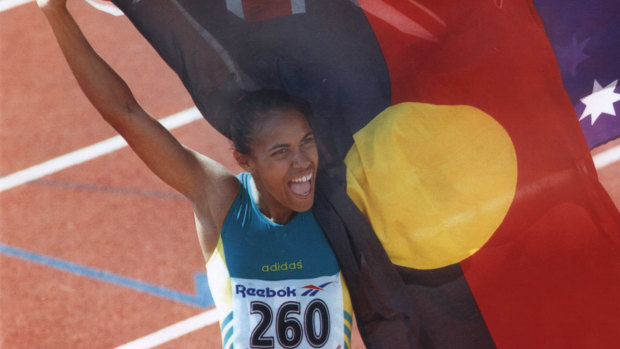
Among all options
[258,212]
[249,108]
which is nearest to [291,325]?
[258,212]

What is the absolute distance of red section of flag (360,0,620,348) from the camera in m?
3.09

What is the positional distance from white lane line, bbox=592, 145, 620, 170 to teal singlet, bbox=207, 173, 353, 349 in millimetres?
2628

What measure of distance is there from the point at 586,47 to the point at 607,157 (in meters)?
2.33

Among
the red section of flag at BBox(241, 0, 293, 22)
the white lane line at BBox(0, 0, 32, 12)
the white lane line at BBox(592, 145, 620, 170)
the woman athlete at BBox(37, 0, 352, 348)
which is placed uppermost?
the white lane line at BBox(0, 0, 32, 12)

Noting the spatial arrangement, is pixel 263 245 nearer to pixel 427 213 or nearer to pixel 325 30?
pixel 427 213

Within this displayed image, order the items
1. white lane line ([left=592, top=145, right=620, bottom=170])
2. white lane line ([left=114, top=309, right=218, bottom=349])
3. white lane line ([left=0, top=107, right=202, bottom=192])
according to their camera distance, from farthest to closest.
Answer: white lane line ([left=0, top=107, right=202, bottom=192]) < white lane line ([left=592, top=145, right=620, bottom=170]) < white lane line ([left=114, top=309, right=218, bottom=349])

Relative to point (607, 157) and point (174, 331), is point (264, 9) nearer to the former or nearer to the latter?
point (174, 331)

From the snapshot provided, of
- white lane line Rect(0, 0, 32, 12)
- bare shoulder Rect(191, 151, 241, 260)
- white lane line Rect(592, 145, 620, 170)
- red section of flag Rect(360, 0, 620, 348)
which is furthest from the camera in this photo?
white lane line Rect(0, 0, 32, 12)

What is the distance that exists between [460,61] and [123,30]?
3.57 m

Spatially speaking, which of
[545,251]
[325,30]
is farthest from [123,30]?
[545,251]

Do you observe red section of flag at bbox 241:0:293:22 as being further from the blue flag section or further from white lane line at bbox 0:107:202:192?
white lane line at bbox 0:107:202:192

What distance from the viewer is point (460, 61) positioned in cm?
314

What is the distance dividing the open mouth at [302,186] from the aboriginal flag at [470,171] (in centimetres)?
10

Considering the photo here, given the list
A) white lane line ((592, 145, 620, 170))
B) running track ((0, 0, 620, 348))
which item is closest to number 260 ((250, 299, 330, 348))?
running track ((0, 0, 620, 348))
